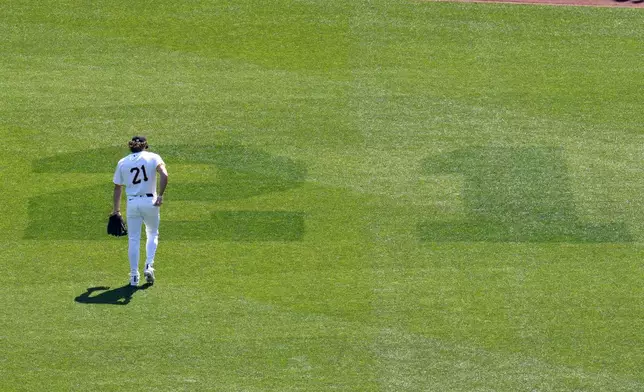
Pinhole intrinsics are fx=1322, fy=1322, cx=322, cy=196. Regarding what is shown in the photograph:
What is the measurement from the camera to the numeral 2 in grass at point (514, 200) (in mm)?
21609

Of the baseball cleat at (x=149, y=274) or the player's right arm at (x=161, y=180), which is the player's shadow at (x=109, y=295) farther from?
the player's right arm at (x=161, y=180)

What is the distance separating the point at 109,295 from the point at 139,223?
1.19 meters

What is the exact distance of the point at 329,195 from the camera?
23016 millimetres

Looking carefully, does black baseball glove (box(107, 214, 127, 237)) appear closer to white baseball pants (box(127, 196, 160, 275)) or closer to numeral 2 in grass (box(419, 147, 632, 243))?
white baseball pants (box(127, 196, 160, 275))

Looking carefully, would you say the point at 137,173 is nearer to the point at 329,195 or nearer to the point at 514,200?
the point at 329,195

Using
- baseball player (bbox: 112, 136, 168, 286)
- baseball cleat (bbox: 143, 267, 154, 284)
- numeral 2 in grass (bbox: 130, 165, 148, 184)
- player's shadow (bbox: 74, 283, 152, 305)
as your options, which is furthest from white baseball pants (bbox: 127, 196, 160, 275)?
player's shadow (bbox: 74, 283, 152, 305)

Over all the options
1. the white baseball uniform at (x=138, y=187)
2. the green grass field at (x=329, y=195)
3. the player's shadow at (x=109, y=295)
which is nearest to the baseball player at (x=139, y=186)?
the white baseball uniform at (x=138, y=187)

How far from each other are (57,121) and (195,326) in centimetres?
906

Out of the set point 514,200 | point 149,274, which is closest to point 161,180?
point 149,274

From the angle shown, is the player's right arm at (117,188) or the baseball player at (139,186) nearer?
the baseball player at (139,186)

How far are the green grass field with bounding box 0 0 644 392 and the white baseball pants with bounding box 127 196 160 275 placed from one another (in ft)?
1.92

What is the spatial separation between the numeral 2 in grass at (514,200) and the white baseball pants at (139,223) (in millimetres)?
4769

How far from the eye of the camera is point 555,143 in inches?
987

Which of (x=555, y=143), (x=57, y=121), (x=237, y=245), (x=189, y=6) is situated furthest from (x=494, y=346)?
(x=189, y=6)
